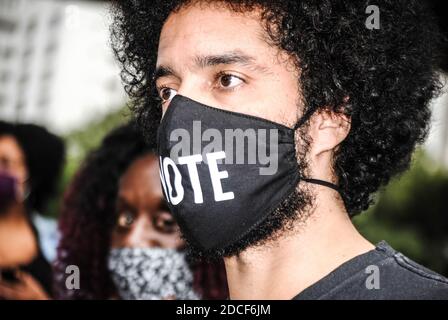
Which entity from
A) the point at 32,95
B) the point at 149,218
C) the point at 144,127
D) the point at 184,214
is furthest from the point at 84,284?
the point at 32,95

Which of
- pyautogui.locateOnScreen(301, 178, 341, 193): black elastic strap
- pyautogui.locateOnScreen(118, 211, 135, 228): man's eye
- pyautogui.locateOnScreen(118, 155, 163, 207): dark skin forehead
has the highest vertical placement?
pyautogui.locateOnScreen(118, 155, 163, 207): dark skin forehead

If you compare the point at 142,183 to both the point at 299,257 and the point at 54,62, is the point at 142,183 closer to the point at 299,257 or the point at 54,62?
the point at 299,257

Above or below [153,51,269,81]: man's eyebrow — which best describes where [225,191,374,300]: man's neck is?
below

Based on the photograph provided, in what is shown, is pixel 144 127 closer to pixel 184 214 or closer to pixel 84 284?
pixel 184 214

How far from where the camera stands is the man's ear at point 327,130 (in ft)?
7.00

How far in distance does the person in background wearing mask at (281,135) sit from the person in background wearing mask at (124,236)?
1.22 metres

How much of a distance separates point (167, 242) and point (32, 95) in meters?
66.9

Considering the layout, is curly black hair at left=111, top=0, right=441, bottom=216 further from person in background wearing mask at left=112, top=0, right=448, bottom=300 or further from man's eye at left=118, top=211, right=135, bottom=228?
man's eye at left=118, top=211, right=135, bottom=228

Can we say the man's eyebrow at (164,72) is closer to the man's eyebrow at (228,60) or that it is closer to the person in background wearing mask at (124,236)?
the man's eyebrow at (228,60)

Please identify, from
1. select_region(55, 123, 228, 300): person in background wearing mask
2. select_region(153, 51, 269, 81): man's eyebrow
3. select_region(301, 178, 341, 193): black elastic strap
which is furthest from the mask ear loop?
select_region(55, 123, 228, 300): person in background wearing mask

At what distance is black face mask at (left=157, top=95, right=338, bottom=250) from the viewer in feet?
6.59

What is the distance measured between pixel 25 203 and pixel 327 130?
3.38 metres

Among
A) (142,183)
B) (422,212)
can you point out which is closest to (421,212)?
(422,212)

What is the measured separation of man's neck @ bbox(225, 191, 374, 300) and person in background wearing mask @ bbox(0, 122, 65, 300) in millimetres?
2343
